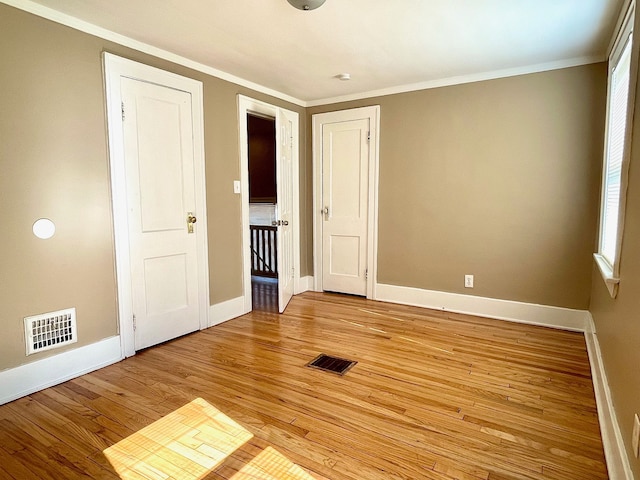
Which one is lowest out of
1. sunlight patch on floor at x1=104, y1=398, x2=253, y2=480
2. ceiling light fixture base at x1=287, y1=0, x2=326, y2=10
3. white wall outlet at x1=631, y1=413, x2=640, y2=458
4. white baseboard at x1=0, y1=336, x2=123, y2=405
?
sunlight patch on floor at x1=104, y1=398, x2=253, y2=480

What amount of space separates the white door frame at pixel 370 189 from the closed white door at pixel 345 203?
5 centimetres

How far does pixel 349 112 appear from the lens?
4.23 metres

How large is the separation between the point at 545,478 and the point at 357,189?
126 inches

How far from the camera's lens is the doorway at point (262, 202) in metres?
5.53

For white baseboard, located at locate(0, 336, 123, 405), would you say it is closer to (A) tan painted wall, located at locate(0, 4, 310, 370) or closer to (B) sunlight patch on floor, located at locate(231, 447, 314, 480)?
(A) tan painted wall, located at locate(0, 4, 310, 370)

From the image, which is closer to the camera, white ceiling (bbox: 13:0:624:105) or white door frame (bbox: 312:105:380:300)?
white ceiling (bbox: 13:0:624:105)

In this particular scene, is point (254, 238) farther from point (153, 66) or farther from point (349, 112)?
point (153, 66)

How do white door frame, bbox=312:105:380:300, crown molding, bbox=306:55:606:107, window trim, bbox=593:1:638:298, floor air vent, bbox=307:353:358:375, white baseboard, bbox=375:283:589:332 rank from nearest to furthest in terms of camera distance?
window trim, bbox=593:1:638:298 → floor air vent, bbox=307:353:358:375 → crown molding, bbox=306:55:606:107 → white baseboard, bbox=375:283:589:332 → white door frame, bbox=312:105:380:300

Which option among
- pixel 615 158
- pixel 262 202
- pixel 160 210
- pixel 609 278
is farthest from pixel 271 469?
pixel 262 202

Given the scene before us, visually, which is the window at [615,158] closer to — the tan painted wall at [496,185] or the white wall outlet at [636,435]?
the tan painted wall at [496,185]

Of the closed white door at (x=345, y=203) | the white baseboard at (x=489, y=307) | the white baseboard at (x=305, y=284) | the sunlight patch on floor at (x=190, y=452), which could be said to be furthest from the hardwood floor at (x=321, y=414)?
the white baseboard at (x=305, y=284)

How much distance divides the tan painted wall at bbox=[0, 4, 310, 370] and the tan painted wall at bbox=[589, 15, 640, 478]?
2988 millimetres

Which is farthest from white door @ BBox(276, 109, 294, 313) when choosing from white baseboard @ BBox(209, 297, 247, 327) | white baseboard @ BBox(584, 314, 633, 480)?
white baseboard @ BBox(584, 314, 633, 480)

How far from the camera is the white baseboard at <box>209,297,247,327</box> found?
136 inches
